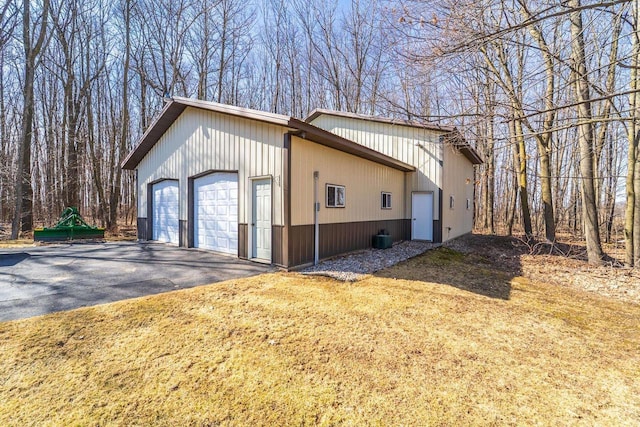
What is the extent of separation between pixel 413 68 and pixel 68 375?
6091 millimetres

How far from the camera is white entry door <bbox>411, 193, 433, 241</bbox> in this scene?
11555 millimetres

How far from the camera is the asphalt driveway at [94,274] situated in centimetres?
446

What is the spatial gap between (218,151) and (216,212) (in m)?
1.74

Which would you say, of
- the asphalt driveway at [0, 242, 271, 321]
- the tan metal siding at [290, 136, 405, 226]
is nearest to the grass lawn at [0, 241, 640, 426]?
the asphalt driveway at [0, 242, 271, 321]

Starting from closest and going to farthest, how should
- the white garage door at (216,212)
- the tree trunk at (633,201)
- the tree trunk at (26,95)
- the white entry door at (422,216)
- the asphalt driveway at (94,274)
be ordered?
the asphalt driveway at (94,274)
the tree trunk at (633,201)
the white garage door at (216,212)
the white entry door at (422,216)
the tree trunk at (26,95)

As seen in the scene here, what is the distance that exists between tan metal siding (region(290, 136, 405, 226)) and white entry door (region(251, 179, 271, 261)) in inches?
31.0

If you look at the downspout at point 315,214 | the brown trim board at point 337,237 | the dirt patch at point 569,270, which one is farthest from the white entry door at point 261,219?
the dirt patch at point 569,270

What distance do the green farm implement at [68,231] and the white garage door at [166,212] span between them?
2.94 m

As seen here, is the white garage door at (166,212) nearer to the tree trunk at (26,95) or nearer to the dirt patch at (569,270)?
the tree trunk at (26,95)

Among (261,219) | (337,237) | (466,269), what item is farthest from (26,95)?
(466,269)

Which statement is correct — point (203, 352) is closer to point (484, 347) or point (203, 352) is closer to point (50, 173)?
point (484, 347)

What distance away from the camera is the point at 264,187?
23.6ft

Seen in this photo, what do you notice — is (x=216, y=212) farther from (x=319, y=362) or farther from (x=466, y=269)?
(x=466, y=269)

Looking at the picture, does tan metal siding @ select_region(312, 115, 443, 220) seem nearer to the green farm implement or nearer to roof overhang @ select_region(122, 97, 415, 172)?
roof overhang @ select_region(122, 97, 415, 172)
